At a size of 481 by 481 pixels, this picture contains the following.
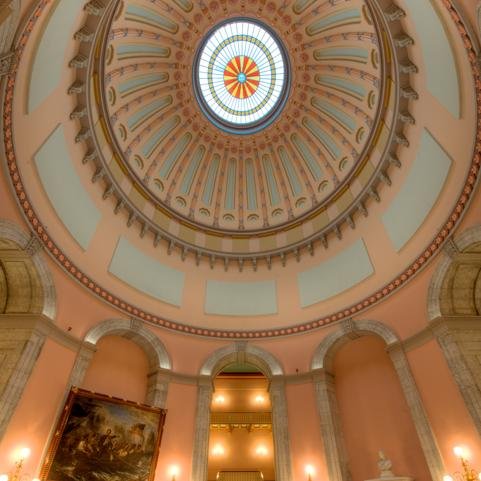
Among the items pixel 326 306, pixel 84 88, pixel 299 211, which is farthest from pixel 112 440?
pixel 299 211

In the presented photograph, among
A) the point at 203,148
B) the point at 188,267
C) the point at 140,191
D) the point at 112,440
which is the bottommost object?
the point at 112,440

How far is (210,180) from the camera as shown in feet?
67.7

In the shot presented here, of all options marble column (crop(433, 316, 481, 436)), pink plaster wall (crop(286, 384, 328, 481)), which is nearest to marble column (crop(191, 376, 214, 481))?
pink plaster wall (crop(286, 384, 328, 481))

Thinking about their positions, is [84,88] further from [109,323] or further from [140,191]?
[109,323]

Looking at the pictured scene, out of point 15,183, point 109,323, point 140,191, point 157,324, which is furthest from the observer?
point 140,191

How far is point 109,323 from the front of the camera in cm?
1328

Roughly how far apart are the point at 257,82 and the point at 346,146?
23.1 feet

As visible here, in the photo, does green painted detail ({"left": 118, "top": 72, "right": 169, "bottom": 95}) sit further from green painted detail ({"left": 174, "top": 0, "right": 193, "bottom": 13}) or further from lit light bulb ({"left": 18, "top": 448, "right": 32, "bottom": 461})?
lit light bulb ({"left": 18, "top": 448, "right": 32, "bottom": 461})

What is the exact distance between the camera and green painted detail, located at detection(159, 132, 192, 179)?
19234 mm

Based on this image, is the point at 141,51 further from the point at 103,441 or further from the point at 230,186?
the point at 103,441

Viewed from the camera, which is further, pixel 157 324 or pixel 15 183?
pixel 157 324

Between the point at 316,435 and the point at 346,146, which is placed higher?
the point at 346,146

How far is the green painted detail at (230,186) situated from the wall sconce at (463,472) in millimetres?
15098

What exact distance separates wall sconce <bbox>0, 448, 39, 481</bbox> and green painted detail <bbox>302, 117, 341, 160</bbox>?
17.7 meters
